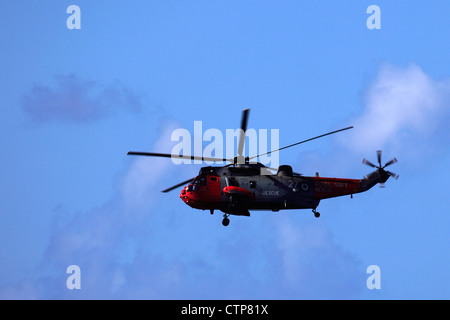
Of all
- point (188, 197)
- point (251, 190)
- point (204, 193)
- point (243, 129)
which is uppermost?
point (243, 129)

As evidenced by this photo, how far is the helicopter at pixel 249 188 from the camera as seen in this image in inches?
5315

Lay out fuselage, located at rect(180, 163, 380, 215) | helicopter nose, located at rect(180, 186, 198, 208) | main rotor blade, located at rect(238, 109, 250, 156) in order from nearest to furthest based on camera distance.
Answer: main rotor blade, located at rect(238, 109, 250, 156), fuselage, located at rect(180, 163, 380, 215), helicopter nose, located at rect(180, 186, 198, 208)

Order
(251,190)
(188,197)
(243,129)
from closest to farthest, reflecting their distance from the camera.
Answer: (243,129), (251,190), (188,197)

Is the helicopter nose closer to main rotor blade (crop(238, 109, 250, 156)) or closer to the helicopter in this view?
the helicopter

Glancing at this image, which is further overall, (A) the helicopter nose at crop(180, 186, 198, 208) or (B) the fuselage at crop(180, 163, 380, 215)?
(A) the helicopter nose at crop(180, 186, 198, 208)

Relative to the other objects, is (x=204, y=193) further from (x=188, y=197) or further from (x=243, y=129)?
(x=243, y=129)

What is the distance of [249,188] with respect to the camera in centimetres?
13525

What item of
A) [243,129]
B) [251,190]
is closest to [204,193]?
[251,190]

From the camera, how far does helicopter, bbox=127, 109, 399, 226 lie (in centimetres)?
13500

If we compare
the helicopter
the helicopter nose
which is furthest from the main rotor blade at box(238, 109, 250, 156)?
the helicopter nose

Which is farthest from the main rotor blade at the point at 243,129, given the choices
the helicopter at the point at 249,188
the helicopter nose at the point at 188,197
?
the helicopter nose at the point at 188,197
